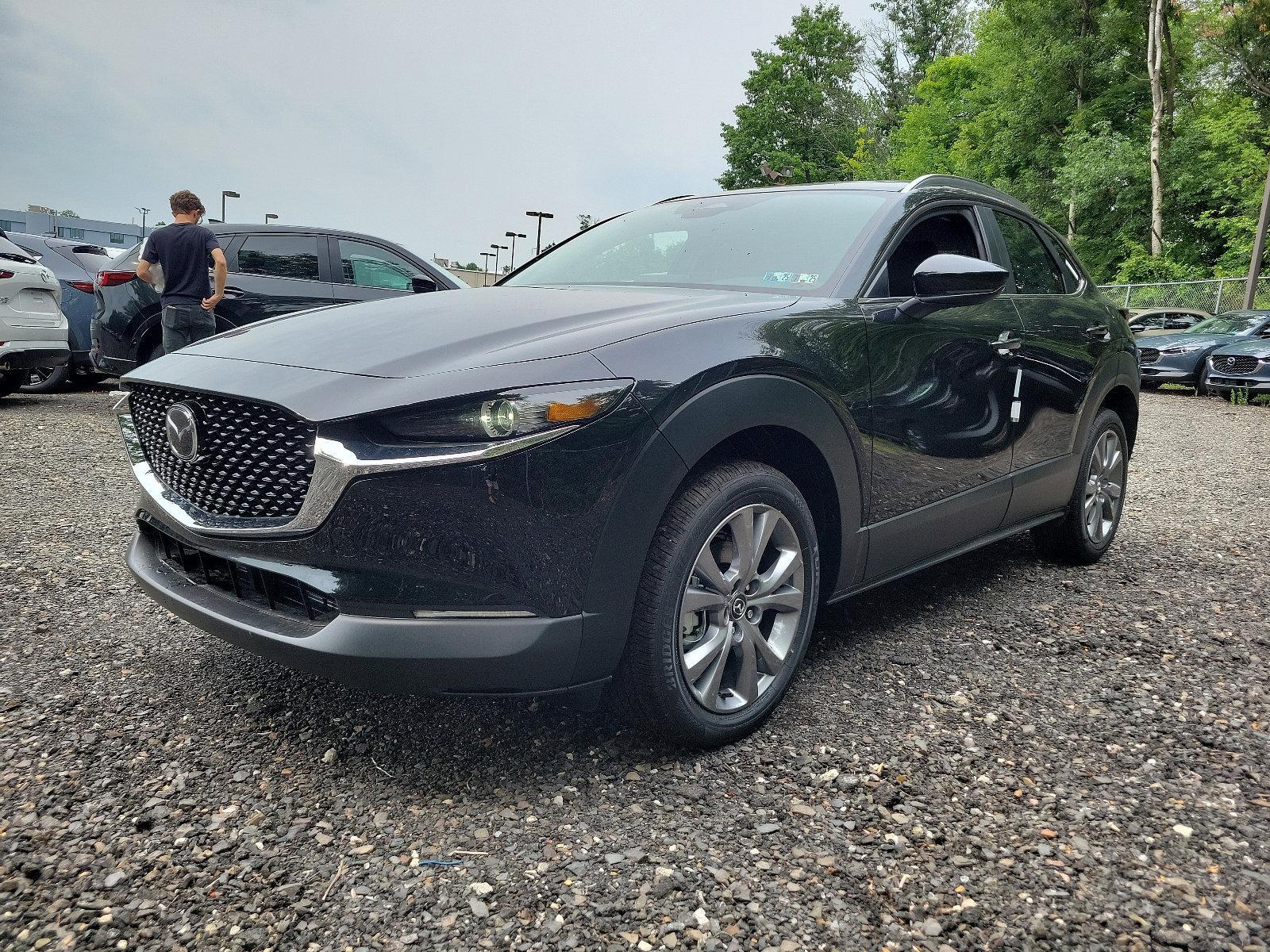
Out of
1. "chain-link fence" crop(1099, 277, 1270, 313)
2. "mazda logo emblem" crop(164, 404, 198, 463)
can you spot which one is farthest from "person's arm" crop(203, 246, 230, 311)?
"chain-link fence" crop(1099, 277, 1270, 313)

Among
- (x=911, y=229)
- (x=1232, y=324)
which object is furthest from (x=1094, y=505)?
(x=1232, y=324)

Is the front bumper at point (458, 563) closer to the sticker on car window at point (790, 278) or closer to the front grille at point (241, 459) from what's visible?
the front grille at point (241, 459)

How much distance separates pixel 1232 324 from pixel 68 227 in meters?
110

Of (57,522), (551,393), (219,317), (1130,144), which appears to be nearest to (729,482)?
(551,393)

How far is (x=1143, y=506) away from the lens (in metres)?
6.11

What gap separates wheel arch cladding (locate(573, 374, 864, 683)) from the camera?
216cm

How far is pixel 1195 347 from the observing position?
16078 millimetres

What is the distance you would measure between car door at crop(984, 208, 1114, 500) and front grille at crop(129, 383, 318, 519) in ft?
8.75

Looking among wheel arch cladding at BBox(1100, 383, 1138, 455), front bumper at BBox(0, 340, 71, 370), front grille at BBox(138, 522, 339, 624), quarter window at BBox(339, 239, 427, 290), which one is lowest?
front grille at BBox(138, 522, 339, 624)

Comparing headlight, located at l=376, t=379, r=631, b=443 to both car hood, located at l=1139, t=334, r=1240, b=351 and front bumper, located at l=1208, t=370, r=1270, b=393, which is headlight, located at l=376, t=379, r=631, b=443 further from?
car hood, located at l=1139, t=334, r=1240, b=351

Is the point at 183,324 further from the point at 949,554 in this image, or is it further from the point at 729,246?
the point at 949,554

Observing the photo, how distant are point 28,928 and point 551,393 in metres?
1.43

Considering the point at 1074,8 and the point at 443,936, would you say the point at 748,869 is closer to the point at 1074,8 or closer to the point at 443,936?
the point at 443,936

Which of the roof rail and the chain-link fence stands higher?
the chain-link fence
